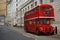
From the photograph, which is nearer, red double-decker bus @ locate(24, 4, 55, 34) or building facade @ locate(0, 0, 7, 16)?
red double-decker bus @ locate(24, 4, 55, 34)

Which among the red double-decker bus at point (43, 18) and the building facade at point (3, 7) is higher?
the building facade at point (3, 7)

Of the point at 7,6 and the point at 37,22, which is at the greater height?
the point at 7,6

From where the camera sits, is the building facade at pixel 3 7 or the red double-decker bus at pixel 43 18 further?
the building facade at pixel 3 7

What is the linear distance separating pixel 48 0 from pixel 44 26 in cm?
1227

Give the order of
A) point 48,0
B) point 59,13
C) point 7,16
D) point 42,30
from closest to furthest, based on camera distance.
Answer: point 42,30 < point 59,13 < point 48,0 < point 7,16

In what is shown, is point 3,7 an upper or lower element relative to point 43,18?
upper

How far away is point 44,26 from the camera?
26.0 metres

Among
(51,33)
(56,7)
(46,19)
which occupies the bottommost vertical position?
(51,33)

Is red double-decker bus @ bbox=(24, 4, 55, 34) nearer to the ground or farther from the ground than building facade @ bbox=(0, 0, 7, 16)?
nearer to the ground

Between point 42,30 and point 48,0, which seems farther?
point 48,0

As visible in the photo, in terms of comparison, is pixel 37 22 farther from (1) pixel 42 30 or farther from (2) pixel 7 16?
(2) pixel 7 16

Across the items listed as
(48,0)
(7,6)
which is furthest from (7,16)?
(48,0)

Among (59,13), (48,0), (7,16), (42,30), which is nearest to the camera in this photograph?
(42,30)

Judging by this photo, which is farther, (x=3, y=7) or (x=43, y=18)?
(x=3, y=7)
